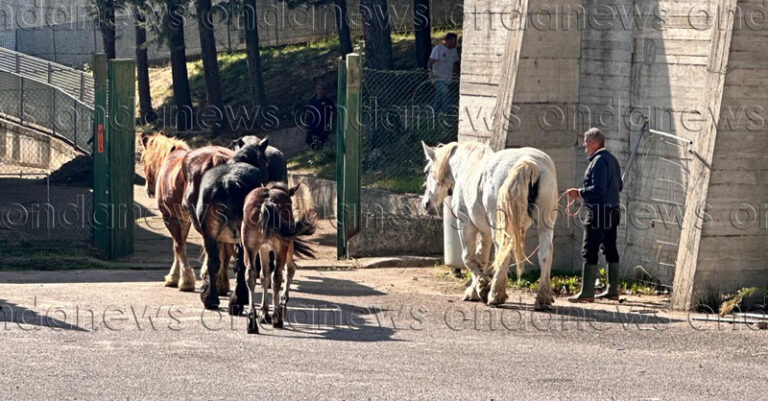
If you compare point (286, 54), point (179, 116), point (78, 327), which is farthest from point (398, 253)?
point (286, 54)

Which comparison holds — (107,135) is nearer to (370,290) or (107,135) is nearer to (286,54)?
(370,290)

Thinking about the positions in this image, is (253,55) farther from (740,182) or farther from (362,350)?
(362,350)

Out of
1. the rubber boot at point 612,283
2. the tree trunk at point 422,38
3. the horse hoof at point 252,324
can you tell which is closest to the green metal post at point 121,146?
the horse hoof at point 252,324

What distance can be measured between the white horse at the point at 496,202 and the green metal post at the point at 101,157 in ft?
15.7

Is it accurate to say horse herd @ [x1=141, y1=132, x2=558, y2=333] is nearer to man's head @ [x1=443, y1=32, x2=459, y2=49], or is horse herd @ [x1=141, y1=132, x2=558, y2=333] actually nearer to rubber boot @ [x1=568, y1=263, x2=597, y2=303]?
rubber boot @ [x1=568, y1=263, x2=597, y2=303]

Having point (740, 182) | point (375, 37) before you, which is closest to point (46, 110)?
point (375, 37)

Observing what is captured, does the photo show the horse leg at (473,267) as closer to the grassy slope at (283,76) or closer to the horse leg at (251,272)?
the horse leg at (251,272)

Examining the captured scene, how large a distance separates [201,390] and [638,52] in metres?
7.34

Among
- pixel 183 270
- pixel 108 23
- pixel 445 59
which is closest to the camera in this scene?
pixel 183 270

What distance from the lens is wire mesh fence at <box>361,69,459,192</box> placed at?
57.7ft

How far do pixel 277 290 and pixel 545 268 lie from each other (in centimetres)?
279

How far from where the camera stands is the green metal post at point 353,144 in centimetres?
1645

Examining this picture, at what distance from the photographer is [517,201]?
1203 centimetres

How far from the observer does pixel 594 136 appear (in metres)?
12.7
